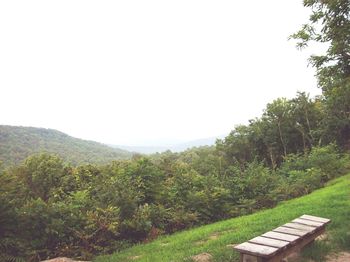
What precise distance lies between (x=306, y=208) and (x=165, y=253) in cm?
481

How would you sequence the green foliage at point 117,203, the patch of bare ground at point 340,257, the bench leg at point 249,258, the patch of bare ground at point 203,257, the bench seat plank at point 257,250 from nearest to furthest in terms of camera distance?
the bench seat plank at point 257,250 < the bench leg at point 249,258 < the patch of bare ground at point 340,257 < the patch of bare ground at point 203,257 < the green foliage at point 117,203

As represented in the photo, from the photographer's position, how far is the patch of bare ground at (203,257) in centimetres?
666

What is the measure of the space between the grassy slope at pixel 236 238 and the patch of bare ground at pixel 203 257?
4.2 inches

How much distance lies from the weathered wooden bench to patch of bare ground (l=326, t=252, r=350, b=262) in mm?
420

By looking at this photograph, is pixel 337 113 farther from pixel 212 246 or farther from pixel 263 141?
pixel 212 246

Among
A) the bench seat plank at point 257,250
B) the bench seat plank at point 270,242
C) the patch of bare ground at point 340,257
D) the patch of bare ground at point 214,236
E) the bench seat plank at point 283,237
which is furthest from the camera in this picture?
the patch of bare ground at point 214,236

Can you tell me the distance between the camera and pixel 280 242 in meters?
5.61

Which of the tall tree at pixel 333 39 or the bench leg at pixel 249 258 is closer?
the bench leg at pixel 249 258

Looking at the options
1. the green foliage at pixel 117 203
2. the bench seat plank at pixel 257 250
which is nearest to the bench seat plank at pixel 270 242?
the bench seat plank at pixel 257 250

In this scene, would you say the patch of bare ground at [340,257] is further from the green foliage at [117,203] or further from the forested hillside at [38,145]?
the forested hillside at [38,145]

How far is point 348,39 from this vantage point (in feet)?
27.5

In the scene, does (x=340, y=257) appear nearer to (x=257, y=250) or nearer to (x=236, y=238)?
(x=236, y=238)

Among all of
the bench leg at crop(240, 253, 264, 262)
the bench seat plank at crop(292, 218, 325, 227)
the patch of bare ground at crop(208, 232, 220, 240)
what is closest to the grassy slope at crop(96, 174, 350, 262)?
the patch of bare ground at crop(208, 232, 220, 240)

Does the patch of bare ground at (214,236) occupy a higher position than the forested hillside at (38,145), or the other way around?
the forested hillside at (38,145)
